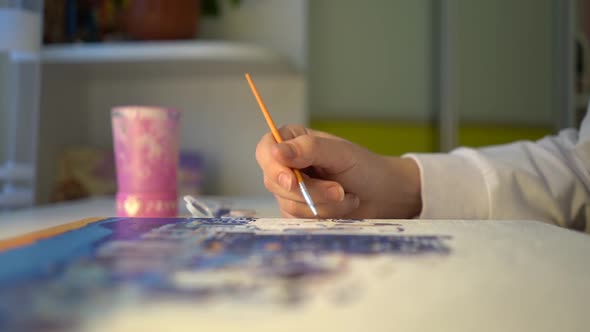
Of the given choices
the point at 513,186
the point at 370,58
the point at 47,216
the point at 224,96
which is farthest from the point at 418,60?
the point at 47,216

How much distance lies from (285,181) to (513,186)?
269 millimetres

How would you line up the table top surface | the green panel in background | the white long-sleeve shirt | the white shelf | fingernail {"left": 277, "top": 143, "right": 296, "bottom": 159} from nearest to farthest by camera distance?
the table top surface < fingernail {"left": 277, "top": 143, "right": 296, "bottom": 159} < the white long-sleeve shirt < the white shelf < the green panel in background

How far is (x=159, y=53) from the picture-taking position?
1301 mm

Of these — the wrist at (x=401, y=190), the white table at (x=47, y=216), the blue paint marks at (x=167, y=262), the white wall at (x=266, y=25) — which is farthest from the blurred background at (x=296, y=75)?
the blue paint marks at (x=167, y=262)

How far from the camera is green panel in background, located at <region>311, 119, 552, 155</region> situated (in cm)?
173


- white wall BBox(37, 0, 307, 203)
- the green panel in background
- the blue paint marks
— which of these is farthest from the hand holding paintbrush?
the green panel in background

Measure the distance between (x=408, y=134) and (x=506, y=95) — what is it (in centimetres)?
38

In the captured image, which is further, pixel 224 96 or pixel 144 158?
pixel 224 96

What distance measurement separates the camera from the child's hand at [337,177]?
500 mm

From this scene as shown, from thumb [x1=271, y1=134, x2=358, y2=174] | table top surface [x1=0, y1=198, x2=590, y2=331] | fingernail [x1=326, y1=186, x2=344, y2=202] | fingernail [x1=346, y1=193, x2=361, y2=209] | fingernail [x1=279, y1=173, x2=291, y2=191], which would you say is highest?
thumb [x1=271, y1=134, x2=358, y2=174]

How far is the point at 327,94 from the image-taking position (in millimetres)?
1746

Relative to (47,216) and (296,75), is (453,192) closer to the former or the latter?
(47,216)

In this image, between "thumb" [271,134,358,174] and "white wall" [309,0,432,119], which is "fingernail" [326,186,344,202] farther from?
"white wall" [309,0,432,119]

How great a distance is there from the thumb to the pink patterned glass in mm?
198
